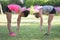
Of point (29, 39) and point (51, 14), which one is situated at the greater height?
point (51, 14)

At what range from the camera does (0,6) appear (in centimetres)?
3850

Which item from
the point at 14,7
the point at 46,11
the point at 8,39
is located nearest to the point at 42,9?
the point at 46,11

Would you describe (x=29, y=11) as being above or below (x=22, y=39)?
above

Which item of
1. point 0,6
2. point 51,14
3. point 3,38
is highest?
point 51,14

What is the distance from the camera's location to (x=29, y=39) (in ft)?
31.3

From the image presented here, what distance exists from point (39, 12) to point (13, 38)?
1315 millimetres

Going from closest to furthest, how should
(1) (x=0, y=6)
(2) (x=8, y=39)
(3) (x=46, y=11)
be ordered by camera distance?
(2) (x=8, y=39) → (3) (x=46, y=11) → (1) (x=0, y=6)

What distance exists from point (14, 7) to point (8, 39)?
119 cm

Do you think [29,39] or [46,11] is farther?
[46,11]

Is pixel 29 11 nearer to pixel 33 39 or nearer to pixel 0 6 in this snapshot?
pixel 33 39

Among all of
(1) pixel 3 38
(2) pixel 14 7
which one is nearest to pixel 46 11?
(2) pixel 14 7

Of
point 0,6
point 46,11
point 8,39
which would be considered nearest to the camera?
point 8,39

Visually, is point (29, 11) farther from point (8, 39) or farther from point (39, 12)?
point (8, 39)

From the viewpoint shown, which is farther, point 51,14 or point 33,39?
point 51,14
